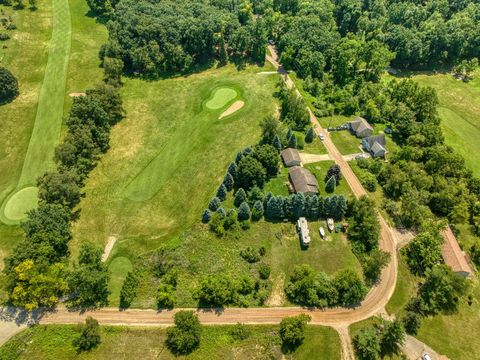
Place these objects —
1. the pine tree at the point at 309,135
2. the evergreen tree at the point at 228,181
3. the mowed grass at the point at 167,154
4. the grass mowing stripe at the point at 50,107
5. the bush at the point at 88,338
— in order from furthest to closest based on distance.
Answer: the pine tree at the point at 309,135, the grass mowing stripe at the point at 50,107, the evergreen tree at the point at 228,181, the mowed grass at the point at 167,154, the bush at the point at 88,338

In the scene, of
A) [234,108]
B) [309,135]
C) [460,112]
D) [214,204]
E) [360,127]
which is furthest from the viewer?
[460,112]

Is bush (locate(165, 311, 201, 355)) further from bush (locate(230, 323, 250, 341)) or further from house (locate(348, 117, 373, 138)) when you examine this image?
house (locate(348, 117, 373, 138))

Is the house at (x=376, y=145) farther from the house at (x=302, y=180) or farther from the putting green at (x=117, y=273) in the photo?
the putting green at (x=117, y=273)

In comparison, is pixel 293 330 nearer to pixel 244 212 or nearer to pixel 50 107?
pixel 244 212

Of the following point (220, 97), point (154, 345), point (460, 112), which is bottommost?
point (154, 345)

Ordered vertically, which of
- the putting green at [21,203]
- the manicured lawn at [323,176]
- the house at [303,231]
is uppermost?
the manicured lawn at [323,176]

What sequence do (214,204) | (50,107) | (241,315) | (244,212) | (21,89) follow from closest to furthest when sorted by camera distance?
(241,315), (244,212), (214,204), (50,107), (21,89)

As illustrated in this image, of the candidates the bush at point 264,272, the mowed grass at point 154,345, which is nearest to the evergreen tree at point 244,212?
the bush at point 264,272

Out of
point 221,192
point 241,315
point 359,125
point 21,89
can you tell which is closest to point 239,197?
point 221,192

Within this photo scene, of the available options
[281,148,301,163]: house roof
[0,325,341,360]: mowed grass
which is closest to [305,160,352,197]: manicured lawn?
[281,148,301,163]: house roof
